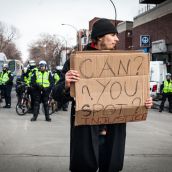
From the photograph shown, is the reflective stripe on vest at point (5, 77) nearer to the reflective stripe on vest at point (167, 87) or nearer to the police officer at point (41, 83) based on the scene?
the police officer at point (41, 83)

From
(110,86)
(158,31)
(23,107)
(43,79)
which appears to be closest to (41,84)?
(43,79)

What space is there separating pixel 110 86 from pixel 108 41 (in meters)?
0.41

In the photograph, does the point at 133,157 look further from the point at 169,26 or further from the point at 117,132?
the point at 169,26

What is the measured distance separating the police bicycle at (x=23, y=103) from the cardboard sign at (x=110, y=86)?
12.0 meters

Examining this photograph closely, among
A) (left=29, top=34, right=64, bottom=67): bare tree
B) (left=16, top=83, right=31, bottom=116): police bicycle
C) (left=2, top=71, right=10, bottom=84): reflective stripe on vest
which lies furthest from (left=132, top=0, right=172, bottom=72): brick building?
(left=29, top=34, right=64, bottom=67): bare tree

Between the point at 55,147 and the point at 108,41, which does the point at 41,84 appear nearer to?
the point at 55,147

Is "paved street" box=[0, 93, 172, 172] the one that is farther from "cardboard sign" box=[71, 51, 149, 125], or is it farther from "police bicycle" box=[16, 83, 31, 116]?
"cardboard sign" box=[71, 51, 149, 125]

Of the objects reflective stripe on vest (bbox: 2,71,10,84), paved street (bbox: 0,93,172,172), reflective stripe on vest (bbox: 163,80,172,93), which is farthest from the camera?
reflective stripe on vest (bbox: 163,80,172,93)

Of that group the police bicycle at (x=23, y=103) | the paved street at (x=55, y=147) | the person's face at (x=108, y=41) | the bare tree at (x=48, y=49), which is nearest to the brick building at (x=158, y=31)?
the police bicycle at (x=23, y=103)

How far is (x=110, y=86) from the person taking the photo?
354cm

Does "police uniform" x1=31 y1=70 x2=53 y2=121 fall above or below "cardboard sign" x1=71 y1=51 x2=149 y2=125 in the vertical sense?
below

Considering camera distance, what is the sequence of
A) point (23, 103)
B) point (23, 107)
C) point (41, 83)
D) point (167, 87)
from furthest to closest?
1. point (167, 87)
2. point (23, 103)
3. point (23, 107)
4. point (41, 83)

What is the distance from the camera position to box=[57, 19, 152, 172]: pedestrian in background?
360 centimetres

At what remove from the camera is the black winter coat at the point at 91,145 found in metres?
3.59
